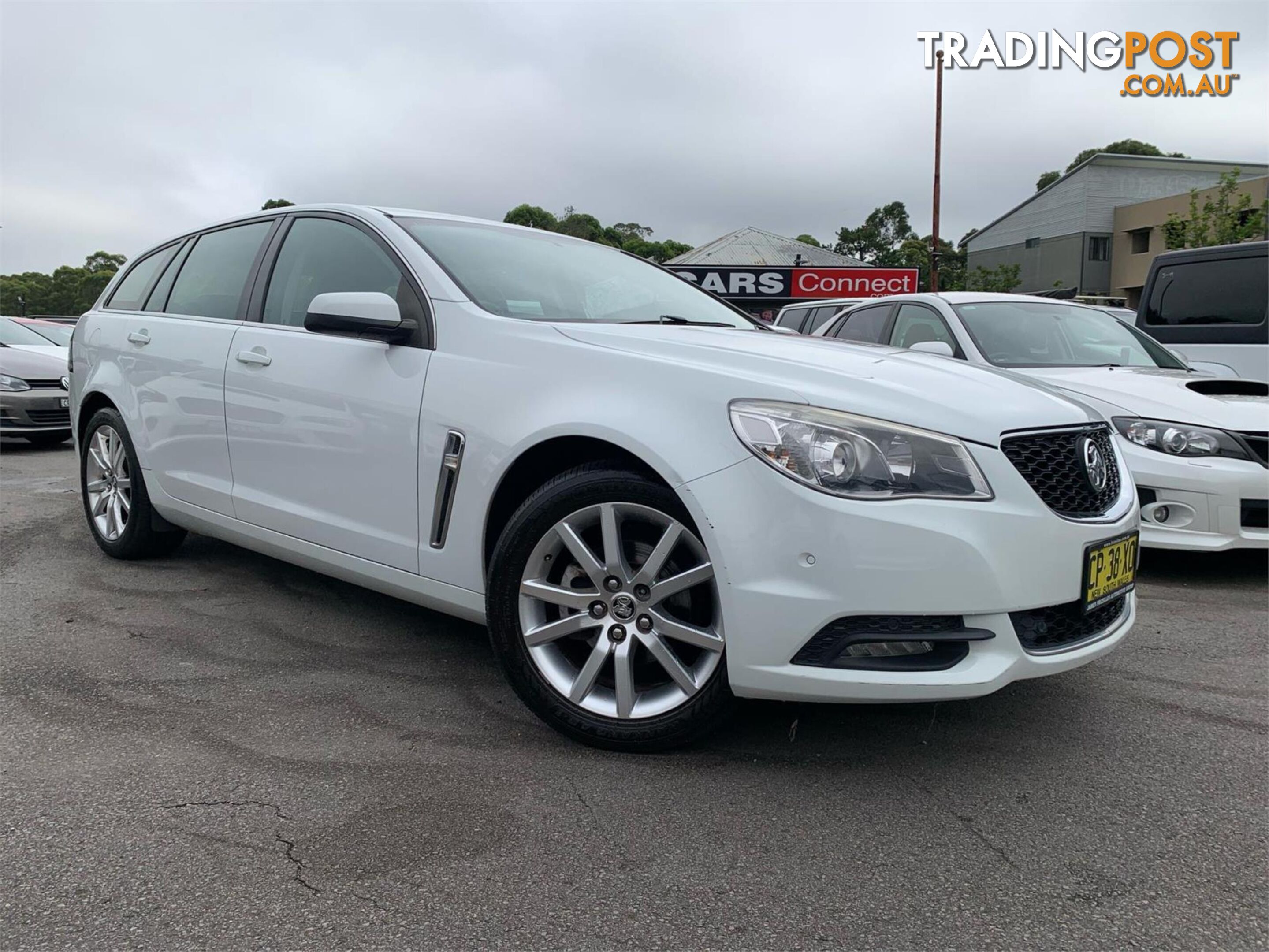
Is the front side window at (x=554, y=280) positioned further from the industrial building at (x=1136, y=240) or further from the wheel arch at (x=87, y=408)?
the industrial building at (x=1136, y=240)

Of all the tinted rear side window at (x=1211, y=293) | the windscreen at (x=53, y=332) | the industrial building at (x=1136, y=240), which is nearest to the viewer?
the tinted rear side window at (x=1211, y=293)

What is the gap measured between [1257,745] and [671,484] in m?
1.89

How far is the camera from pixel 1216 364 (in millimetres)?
7297

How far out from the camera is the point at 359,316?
3.01 m

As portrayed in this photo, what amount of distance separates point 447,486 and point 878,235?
3238 inches

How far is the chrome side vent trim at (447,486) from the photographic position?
9.52ft

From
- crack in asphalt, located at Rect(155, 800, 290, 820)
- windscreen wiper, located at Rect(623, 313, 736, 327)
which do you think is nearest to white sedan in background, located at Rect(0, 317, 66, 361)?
windscreen wiper, located at Rect(623, 313, 736, 327)

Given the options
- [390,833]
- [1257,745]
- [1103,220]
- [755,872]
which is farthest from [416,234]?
[1103,220]

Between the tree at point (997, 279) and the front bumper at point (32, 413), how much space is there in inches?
1327

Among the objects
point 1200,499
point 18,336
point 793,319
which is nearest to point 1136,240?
point 793,319

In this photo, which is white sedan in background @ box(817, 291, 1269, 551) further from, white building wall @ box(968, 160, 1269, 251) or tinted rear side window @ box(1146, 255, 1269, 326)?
white building wall @ box(968, 160, 1269, 251)

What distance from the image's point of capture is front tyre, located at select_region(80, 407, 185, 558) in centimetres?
451

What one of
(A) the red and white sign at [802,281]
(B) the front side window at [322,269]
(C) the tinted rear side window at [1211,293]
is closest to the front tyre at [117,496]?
(B) the front side window at [322,269]

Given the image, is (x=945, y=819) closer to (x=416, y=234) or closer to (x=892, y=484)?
(x=892, y=484)
